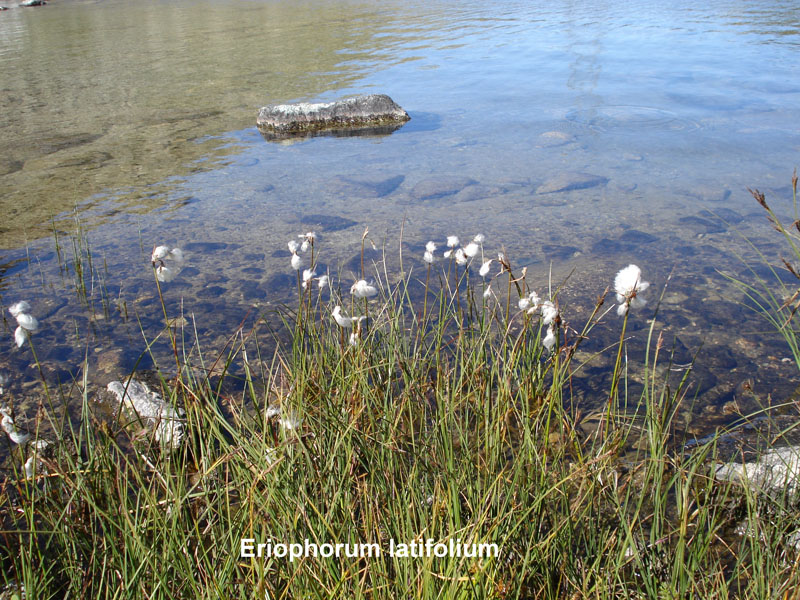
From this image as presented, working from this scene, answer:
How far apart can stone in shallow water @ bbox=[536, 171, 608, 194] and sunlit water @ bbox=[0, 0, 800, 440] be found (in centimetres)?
6

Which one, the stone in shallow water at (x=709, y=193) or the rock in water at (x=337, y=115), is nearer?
the stone in shallow water at (x=709, y=193)

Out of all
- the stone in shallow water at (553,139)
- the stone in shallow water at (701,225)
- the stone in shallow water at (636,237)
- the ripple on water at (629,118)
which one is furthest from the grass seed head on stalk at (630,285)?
the ripple on water at (629,118)

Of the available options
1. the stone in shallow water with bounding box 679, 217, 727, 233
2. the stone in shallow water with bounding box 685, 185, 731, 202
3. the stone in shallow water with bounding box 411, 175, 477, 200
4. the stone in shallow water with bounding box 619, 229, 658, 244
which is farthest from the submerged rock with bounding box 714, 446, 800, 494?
the stone in shallow water with bounding box 411, 175, 477, 200

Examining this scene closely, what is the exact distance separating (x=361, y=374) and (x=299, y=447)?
0.46 meters

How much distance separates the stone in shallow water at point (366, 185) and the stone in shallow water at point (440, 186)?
0.27m

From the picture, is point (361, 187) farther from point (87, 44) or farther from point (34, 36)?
point (34, 36)

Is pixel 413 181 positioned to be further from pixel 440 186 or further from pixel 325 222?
pixel 325 222

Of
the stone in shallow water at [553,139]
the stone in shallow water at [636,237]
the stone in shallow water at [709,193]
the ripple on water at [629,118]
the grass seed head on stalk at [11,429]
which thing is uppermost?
the grass seed head on stalk at [11,429]

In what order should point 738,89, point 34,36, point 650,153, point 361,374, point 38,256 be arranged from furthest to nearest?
point 34,36, point 738,89, point 650,153, point 38,256, point 361,374

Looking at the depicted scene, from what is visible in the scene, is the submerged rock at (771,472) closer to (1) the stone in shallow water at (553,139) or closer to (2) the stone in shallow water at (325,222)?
(2) the stone in shallow water at (325,222)

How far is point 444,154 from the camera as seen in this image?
7891 mm

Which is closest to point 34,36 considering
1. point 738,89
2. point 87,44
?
point 87,44

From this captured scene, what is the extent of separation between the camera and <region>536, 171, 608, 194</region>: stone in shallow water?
6.60 metres

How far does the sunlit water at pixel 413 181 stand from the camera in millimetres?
4367
